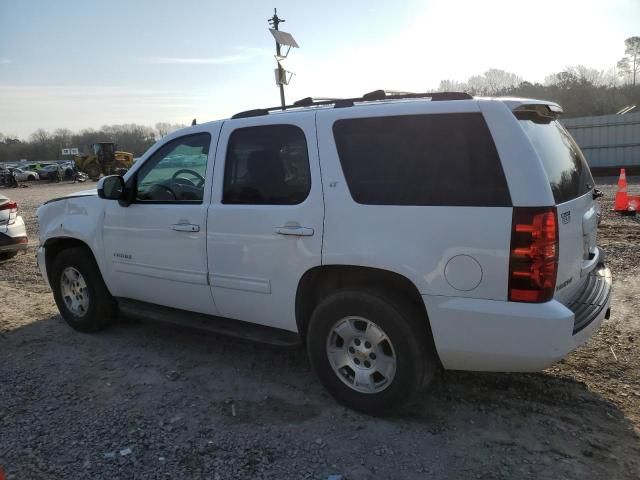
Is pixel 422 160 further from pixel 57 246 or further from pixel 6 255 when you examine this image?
pixel 6 255

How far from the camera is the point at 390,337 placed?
309 centimetres

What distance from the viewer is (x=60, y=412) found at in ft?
11.6

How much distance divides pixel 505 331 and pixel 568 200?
0.86m

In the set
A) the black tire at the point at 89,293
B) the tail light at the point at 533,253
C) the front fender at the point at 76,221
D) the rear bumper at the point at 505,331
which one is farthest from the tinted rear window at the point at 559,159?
the black tire at the point at 89,293

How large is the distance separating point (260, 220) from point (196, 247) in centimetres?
70

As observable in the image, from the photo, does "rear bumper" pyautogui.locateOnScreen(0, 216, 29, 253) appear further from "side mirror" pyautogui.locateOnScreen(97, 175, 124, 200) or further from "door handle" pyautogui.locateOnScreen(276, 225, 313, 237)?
"door handle" pyautogui.locateOnScreen(276, 225, 313, 237)

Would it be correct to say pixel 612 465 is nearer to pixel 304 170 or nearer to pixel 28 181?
pixel 304 170

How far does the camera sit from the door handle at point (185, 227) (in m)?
3.89

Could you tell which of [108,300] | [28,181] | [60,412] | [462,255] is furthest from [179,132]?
[28,181]

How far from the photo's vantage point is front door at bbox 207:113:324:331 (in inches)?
132

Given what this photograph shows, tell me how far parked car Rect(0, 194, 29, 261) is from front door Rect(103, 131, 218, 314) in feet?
14.9

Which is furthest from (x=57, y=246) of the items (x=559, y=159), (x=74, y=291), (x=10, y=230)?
(x=559, y=159)

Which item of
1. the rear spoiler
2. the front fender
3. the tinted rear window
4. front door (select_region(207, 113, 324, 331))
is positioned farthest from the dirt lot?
the rear spoiler

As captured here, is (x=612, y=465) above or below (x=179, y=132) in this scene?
below
